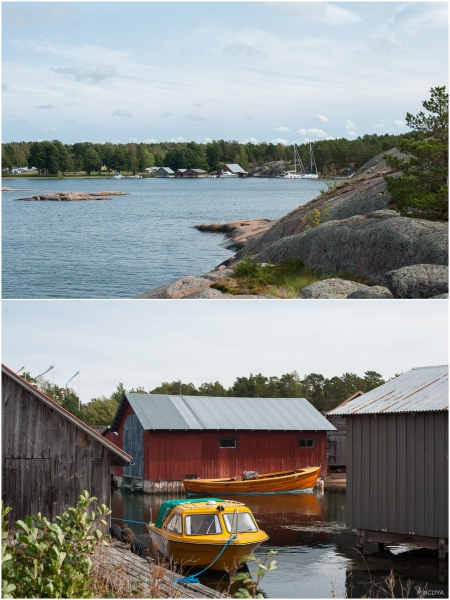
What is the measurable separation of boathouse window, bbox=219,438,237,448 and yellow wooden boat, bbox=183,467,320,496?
3.29 meters

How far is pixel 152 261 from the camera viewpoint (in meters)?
32.6

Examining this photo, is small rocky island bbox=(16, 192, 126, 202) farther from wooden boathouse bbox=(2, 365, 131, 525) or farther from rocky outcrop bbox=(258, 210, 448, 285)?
wooden boathouse bbox=(2, 365, 131, 525)

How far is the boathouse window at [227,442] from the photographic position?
121 feet

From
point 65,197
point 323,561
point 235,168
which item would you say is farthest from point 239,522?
point 235,168

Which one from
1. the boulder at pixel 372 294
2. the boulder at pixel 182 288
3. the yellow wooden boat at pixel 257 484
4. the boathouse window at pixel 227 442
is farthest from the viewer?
the boathouse window at pixel 227 442

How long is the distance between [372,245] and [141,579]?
40.8ft

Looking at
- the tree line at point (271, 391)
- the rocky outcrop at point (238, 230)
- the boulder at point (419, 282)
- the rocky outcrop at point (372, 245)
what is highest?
the rocky outcrop at point (238, 230)

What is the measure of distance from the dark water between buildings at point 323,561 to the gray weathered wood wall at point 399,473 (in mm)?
894

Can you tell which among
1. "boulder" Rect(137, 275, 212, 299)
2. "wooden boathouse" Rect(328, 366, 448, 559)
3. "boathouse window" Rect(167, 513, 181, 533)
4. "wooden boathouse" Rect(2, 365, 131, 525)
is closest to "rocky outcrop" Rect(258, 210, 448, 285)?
"wooden boathouse" Rect(328, 366, 448, 559)

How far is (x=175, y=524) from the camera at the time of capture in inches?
626

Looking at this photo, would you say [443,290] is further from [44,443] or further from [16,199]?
[16,199]

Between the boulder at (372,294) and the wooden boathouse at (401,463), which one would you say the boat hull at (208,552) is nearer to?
the wooden boathouse at (401,463)

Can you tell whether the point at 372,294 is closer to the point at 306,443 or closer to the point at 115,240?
the point at 306,443

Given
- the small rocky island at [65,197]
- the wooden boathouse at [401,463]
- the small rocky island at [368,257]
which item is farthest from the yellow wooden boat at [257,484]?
the small rocky island at [65,197]
